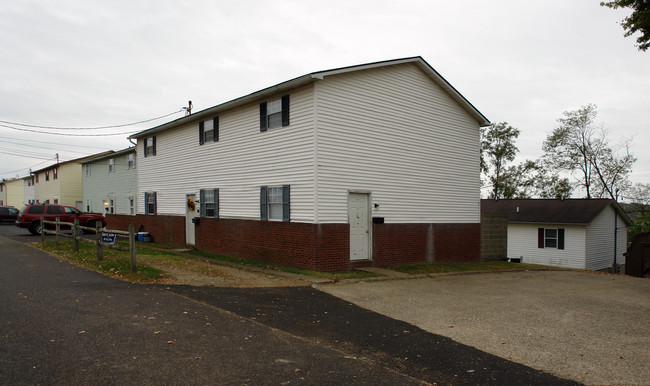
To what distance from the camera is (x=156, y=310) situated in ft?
25.8

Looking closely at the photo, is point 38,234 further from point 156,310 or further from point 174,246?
point 156,310

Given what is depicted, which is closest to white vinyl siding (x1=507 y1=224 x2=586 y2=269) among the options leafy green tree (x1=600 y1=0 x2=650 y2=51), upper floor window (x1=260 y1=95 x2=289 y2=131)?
leafy green tree (x1=600 y1=0 x2=650 y2=51)

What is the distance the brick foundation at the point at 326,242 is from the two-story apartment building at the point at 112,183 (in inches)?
373

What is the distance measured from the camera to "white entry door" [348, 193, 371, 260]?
14.5m

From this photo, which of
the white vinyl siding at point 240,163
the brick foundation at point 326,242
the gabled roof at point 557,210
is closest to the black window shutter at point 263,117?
the white vinyl siding at point 240,163

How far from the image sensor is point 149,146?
80.7 feet

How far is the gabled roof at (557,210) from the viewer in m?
28.1

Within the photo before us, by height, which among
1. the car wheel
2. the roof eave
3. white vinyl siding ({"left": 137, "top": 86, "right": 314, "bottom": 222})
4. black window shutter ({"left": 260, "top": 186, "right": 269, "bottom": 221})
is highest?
the roof eave

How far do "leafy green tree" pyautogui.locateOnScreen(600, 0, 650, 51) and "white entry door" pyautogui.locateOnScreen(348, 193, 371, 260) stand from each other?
8.77 metres

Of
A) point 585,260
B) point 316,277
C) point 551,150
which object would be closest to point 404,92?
point 316,277

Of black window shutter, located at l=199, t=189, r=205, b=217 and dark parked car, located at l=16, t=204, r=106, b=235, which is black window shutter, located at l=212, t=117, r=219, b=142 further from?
dark parked car, located at l=16, t=204, r=106, b=235

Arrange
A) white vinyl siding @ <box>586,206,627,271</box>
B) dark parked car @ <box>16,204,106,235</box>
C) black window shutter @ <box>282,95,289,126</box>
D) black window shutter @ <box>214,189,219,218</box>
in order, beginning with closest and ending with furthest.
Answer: black window shutter @ <box>282,95,289,126</box>
black window shutter @ <box>214,189,219,218</box>
dark parked car @ <box>16,204,106,235</box>
white vinyl siding @ <box>586,206,627,271</box>

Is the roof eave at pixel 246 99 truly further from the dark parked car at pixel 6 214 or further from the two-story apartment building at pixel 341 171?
the dark parked car at pixel 6 214

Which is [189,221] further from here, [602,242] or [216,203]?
[602,242]
